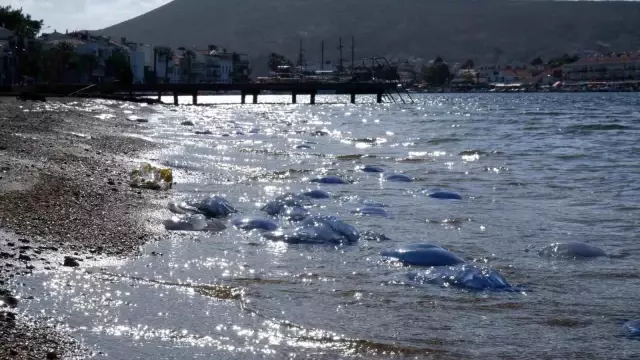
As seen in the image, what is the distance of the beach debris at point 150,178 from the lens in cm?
1109

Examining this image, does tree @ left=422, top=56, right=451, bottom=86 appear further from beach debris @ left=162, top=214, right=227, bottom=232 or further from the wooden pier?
beach debris @ left=162, top=214, right=227, bottom=232

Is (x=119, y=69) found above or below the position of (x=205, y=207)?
above

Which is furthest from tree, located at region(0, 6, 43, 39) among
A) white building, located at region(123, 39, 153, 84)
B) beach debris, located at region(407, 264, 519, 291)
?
beach debris, located at region(407, 264, 519, 291)

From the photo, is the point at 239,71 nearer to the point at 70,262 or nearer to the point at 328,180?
the point at 328,180

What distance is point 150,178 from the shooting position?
37.4 ft

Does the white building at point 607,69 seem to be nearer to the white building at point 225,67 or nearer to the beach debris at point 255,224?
the white building at point 225,67

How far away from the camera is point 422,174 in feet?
51.3

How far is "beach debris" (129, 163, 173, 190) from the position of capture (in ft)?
36.4

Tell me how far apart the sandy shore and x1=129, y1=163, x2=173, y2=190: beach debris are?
0.19 metres

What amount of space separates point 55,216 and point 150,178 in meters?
3.74

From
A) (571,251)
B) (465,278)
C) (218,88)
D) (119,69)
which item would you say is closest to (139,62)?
(119,69)

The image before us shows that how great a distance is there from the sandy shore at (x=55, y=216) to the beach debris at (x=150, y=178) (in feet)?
0.61

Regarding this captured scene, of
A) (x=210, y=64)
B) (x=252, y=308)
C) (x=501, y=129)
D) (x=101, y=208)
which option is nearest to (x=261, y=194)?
(x=101, y=208)

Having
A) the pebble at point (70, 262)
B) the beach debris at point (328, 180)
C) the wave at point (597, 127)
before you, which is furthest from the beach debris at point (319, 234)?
the wave at point (597, 127)
